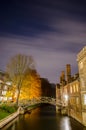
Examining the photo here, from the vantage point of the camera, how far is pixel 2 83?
53.4 metres

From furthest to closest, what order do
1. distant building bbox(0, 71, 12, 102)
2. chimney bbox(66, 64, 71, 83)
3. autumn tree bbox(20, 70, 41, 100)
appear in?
autumn tree bbox(20, 70, 41, 100) → distant building bbox(0, 71, 12, 102) → chimney bbox(66, 64, 71, 83)

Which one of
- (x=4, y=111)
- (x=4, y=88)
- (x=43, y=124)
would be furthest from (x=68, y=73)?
(x=4, y=111)

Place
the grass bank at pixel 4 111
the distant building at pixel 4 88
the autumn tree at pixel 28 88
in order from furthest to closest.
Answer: the autumn tree at pixel 28 88, the distant building at pixel 4 88, the grass bank at pixel 4 111

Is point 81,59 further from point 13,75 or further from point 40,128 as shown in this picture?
point 13,75

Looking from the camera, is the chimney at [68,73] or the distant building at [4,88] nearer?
the chimney at [68,73]

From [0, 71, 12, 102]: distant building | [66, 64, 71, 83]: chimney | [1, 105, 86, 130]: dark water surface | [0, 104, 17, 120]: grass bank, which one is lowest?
[1, 105, 86, 130]: dark water surface

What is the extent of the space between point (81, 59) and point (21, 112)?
1090 inches

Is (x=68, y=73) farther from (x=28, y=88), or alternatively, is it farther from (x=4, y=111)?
(x=4, y=111)

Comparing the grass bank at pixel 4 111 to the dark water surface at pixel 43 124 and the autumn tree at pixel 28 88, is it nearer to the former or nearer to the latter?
the dark water surface at pixel 43 124

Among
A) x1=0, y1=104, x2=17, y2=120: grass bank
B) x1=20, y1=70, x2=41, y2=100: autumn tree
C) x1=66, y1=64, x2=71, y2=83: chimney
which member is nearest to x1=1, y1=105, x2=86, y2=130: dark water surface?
x1=0, y1=104, x2=17, y2=120: grass bank

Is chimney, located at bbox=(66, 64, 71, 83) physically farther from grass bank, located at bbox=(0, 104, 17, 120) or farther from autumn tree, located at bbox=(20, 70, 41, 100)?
grass bank, located at bbox=(0, 104, 17, 120)

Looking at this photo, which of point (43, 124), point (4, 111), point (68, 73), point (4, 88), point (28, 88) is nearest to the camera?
point (43, 124)

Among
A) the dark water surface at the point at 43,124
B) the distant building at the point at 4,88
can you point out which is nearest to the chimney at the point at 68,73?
the dark water surface at the point at 43,124

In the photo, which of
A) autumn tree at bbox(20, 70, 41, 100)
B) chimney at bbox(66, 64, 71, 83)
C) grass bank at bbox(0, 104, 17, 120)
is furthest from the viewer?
autumn tree at bbox(20, 70, 41, 100)
